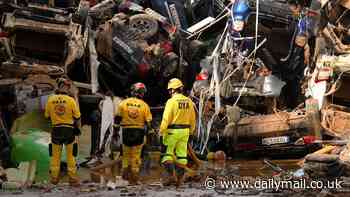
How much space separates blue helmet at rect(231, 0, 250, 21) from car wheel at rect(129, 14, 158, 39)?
72.9 inches

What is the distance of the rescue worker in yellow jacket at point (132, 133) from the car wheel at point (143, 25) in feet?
16.8

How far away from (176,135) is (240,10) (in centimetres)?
641

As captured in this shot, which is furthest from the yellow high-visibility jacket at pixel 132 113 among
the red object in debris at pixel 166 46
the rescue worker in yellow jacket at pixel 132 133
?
the red object in debris at pixel 166 46

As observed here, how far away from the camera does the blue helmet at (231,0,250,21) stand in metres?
13.2

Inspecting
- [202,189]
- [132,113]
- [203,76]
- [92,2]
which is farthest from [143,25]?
[202,189]

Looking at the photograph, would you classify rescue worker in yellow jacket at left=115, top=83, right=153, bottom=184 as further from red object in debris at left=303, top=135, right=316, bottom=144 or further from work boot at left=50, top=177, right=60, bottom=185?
red object in debris at left=303, top=135, right=316, bottom=144

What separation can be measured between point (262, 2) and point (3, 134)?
730cm

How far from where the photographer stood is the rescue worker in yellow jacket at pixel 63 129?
26.4ft

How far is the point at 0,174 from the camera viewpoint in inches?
300

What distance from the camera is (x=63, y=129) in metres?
8.14

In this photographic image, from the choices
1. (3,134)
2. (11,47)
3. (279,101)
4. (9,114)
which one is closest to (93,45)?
(11,47)

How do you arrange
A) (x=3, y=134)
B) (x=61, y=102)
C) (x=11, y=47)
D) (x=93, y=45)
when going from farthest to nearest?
(x=93, y=45), (x=11, y=47), (x=3, y=134), (x=61, y=102)

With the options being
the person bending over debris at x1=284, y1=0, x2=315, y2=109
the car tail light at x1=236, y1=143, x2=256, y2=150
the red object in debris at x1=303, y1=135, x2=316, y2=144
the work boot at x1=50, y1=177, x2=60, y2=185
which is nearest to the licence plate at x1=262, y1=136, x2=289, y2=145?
the car tail light at x1=236, y1=143, x2=256, y2=150

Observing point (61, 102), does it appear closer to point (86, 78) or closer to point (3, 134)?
point (3, 134)
